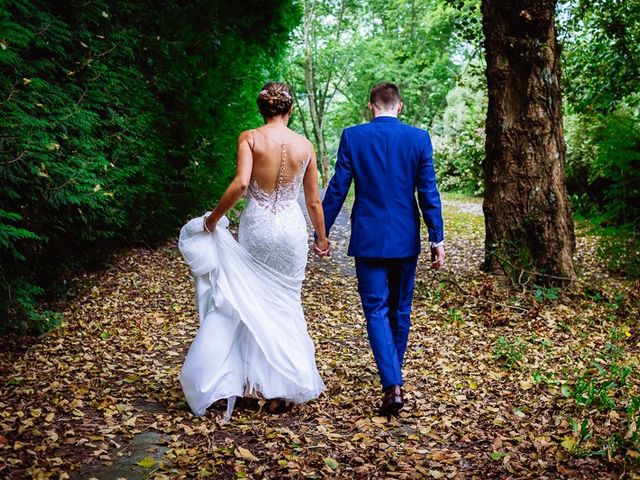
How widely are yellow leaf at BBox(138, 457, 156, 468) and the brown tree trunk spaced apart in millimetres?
5257

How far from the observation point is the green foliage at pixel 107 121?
5328mm

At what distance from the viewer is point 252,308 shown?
4410mm

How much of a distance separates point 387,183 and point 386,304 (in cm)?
86

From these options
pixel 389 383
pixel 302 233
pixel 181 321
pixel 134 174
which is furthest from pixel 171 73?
pixel 389 383

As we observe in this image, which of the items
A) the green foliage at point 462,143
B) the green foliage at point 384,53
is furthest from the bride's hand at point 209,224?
the green foliage at point 384,53

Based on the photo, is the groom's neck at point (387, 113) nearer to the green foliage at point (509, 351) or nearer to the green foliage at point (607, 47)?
the green foliage at point (509, 351)

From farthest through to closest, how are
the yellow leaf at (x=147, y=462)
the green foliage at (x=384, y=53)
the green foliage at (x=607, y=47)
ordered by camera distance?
the green foliage at (x=384, y=53)
the green foliage at (x=607, y=47)
the yellow leaf at (x=147, y=462)

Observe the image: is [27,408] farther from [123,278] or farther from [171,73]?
[171,73]

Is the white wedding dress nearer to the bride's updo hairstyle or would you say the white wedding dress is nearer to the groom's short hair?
the bride's updo hairstyle

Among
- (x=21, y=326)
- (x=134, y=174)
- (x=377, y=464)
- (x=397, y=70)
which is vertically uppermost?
(x=397, y=70)

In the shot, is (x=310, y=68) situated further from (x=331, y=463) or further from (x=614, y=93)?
(x=331, y=463)

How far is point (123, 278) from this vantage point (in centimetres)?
828

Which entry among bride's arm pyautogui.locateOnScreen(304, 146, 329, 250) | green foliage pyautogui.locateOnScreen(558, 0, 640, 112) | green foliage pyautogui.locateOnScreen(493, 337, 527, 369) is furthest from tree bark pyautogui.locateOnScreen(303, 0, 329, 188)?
bride's arm pyautogui.locateOnScreen(304, 146, 329, 250)

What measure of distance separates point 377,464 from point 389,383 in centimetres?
79
